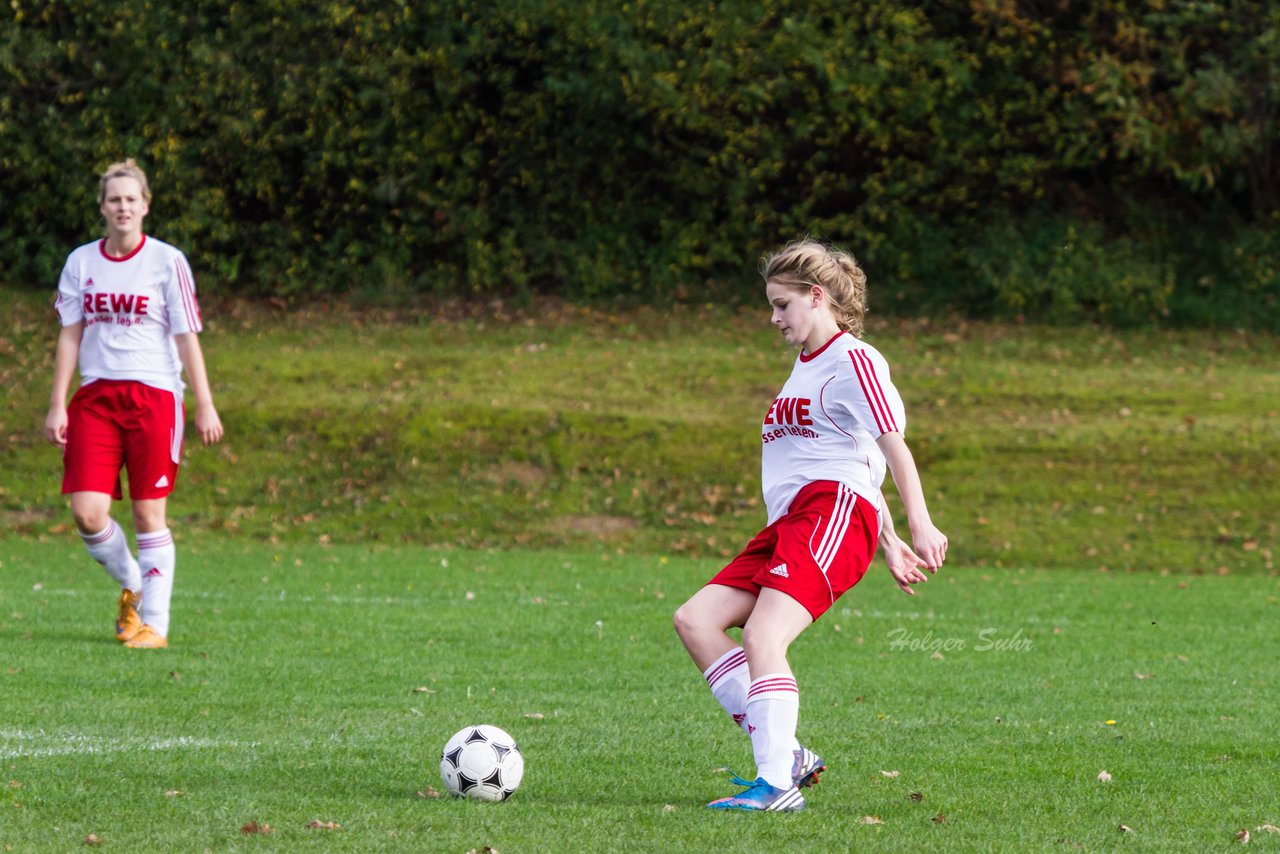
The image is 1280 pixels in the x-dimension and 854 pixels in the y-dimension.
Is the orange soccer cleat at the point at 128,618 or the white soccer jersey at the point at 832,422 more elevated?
the white soccer jersey at the point at 832,422

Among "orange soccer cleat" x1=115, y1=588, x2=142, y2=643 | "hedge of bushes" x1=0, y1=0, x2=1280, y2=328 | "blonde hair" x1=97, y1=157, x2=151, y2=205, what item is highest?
"hedge of bushes" x1=0, y1=0, x2=1280, y2=328

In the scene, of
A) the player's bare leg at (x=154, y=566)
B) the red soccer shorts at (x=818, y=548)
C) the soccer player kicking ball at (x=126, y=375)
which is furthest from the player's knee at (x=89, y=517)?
the red soccer shorts at (x=818, y=548)

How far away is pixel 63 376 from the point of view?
329 inches

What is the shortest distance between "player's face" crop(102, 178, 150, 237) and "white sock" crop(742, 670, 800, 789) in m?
4.54

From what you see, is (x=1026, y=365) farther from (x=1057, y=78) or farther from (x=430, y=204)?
(x=430, y=204)

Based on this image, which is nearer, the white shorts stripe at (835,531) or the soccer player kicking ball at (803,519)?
the soccer player kicking ball at (803,519)

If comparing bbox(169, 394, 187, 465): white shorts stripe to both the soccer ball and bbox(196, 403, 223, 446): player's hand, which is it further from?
the soccer ball

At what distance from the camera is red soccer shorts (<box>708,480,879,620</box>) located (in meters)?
5.02

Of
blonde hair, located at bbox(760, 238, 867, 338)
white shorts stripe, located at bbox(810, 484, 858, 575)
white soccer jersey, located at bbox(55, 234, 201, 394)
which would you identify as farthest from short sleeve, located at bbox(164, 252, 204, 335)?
white shorts stripe, located at bbox(810, 484, 858, 575)

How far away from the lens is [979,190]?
2369 cm

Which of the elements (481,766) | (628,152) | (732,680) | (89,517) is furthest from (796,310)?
(628,152)

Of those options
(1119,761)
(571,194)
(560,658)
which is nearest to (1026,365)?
(571,194)

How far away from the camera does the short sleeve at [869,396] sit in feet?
16.3

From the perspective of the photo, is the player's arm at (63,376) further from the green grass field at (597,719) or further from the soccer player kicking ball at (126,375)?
the green grass field at (597,719)
